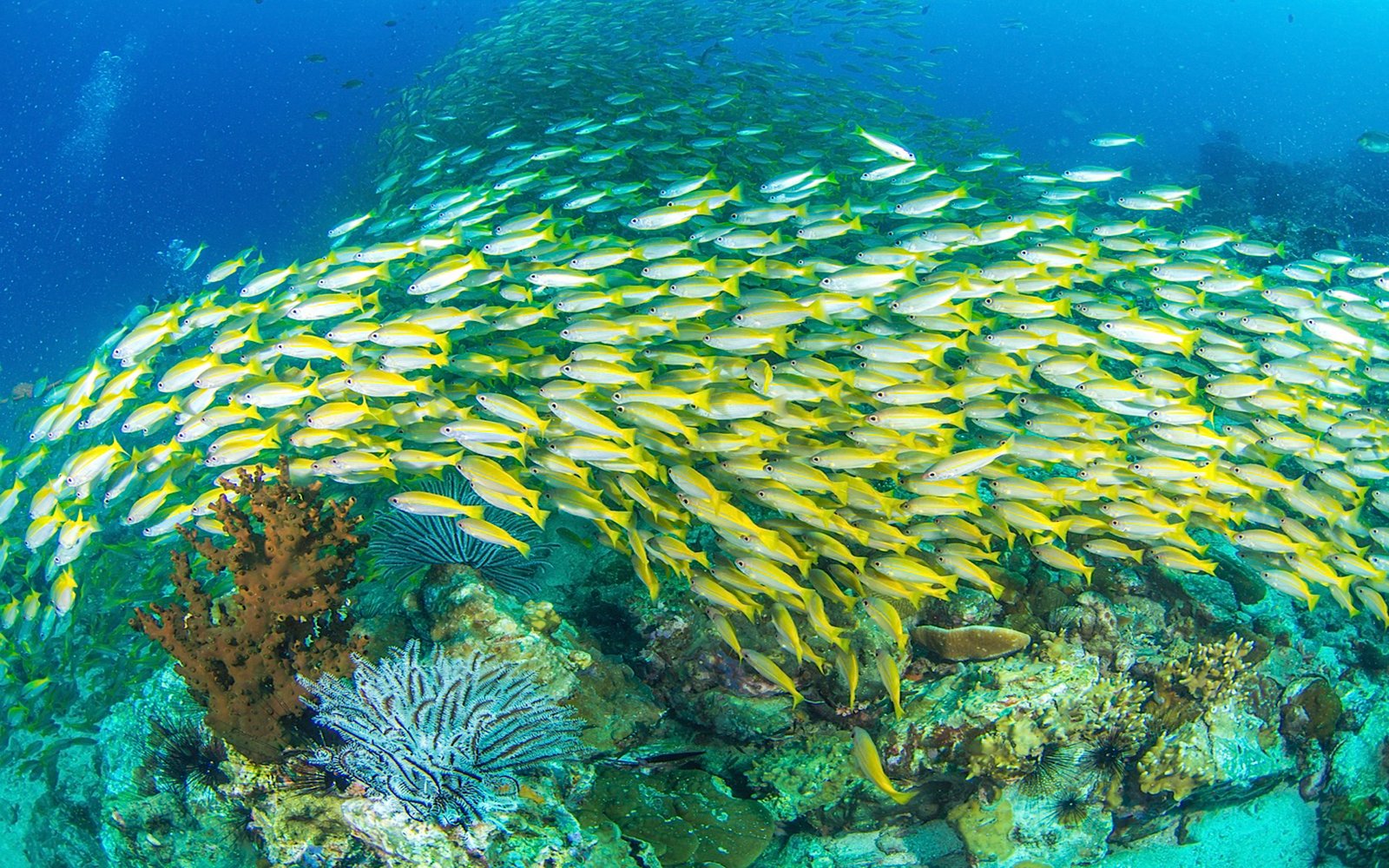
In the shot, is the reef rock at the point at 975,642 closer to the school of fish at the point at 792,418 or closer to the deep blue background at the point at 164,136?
the school of fish at the point at 792,418

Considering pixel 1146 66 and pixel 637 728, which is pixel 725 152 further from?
pixel 1146 66

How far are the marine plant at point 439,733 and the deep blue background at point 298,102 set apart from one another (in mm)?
16996

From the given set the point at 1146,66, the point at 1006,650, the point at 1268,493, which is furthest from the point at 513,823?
the point at 1146,66

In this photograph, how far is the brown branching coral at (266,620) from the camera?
12.3 ft

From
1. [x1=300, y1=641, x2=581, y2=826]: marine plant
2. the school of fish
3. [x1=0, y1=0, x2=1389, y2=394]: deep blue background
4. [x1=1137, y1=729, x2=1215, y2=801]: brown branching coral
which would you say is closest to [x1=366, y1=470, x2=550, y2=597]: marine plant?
the school of fish

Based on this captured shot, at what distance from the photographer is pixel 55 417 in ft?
18.8

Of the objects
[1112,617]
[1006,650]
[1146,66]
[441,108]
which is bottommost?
[1146,66]

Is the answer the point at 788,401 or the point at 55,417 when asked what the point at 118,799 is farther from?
the point at 788,401

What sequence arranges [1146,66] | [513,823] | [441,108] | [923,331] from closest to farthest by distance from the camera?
[513,823]
[923,331]
[441,108]
[1146,66]

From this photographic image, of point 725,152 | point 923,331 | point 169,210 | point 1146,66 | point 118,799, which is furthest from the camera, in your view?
point 1146,66

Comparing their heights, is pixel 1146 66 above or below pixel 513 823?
below

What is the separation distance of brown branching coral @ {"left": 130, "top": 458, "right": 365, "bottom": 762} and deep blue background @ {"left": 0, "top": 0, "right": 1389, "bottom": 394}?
15.8 meters

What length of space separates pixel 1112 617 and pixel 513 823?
4703 millimetres

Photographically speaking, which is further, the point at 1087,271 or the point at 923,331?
the point at 1087,271
